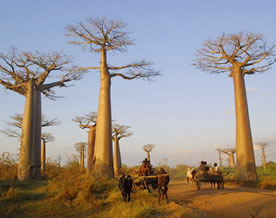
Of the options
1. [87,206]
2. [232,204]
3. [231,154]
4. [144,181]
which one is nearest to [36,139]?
[87,206]

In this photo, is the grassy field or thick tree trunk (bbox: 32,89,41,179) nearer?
the grassy field

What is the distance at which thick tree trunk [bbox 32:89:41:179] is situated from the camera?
13.6m

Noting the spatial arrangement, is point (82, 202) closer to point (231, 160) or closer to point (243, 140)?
point (243, 140)

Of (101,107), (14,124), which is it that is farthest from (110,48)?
(14,124)

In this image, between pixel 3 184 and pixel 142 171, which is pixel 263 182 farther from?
pixel 3 184

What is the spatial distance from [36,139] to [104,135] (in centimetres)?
399

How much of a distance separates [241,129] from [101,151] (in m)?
6.39

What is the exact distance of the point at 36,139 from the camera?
14008 millimetres

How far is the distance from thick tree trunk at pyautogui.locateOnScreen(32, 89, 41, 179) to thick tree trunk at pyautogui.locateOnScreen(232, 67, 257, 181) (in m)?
8.84

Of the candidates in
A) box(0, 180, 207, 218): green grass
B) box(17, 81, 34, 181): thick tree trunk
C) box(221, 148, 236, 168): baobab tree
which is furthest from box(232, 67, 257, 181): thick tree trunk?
box(221, 148, 236, 168): baobab tree

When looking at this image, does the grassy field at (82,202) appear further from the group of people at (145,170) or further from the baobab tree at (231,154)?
the baobab tree at (231,154)

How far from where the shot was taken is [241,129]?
1384 centimetres

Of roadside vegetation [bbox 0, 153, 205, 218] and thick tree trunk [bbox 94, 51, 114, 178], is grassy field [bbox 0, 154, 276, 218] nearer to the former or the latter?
roadside vegetation [bbox 0, 153, 205, 218]

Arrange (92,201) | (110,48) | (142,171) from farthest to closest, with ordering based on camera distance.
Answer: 1. (110,48)
2. (142,171)
3. (92,201)
